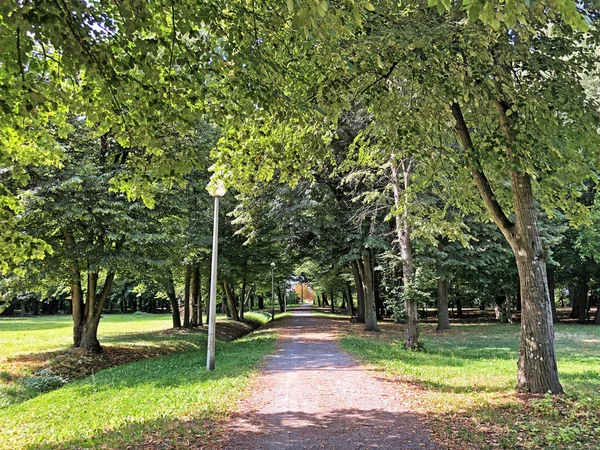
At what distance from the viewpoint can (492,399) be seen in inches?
281

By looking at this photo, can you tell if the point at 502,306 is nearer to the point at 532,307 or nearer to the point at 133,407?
the point at 532,307

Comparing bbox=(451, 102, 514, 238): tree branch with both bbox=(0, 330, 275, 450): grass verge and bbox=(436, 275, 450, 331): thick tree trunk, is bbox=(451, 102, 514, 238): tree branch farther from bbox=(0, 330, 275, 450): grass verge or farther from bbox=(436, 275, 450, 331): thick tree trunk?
bbox=(436, 275, 450, 331): thick tree trunk

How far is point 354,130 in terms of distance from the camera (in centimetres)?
1769

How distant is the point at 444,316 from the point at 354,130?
12.5 m

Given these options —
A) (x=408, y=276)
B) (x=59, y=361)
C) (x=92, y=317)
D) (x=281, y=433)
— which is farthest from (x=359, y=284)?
(x=281, y=433)

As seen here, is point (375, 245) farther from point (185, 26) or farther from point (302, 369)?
point (185, 26)

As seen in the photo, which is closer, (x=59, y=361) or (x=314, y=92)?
(x=314, y=92)

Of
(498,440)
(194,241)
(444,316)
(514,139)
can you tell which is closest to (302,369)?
(498,440)

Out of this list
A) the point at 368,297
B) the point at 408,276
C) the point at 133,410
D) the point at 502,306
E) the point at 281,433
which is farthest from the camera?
the point at 502,306

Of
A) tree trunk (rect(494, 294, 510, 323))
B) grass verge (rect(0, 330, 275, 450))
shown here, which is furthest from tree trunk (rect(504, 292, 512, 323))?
grass verge (rect(0, 330, 275, 450))

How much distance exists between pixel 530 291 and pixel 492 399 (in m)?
1.90

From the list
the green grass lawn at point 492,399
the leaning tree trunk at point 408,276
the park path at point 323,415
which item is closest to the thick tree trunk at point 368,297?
the leaning tree trunk at point 408,276

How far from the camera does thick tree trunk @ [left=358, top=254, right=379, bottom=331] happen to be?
21328 mm

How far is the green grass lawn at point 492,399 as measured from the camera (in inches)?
208
